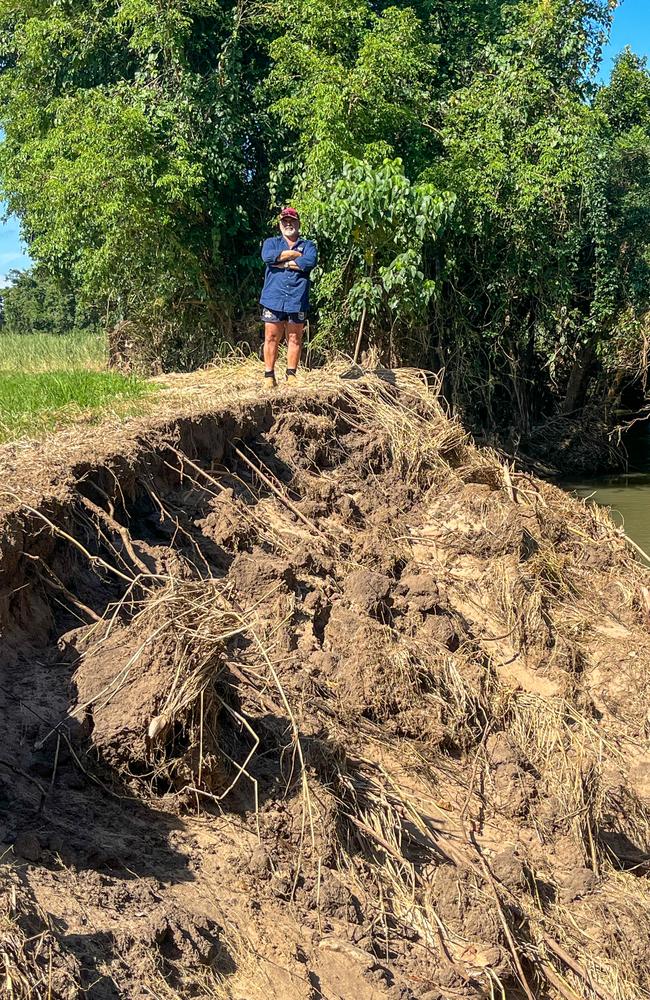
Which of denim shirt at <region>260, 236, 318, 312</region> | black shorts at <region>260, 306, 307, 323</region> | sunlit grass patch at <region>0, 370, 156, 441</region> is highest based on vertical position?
denim shirt at <region>260, 236, 318, 312</region>

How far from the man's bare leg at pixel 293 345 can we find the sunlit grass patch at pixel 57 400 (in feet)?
4.06

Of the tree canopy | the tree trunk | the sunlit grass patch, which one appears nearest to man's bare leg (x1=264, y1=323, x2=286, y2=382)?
the sunlit grass patch

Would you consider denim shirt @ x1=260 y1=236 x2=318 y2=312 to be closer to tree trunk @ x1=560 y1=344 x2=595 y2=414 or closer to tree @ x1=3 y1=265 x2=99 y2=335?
tree trunk @ x1=560 y1=344 x2=595 y2=414

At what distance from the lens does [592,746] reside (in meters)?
5.78

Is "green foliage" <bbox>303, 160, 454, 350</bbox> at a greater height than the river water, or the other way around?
"green foliage" <bbox>303, 160, 454, 350</bbox>

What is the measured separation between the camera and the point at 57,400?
6.83m

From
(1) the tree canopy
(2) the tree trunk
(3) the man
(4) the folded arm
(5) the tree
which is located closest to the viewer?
(4) the folded arm

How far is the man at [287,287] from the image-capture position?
29.2ft

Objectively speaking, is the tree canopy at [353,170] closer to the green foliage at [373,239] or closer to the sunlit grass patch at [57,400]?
the green foliage at [373,239]

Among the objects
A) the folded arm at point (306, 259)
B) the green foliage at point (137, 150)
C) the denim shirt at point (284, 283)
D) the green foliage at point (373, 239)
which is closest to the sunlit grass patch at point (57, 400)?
the denim shirt at point (284, 283)

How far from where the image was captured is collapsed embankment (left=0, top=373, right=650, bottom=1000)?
3.18 m

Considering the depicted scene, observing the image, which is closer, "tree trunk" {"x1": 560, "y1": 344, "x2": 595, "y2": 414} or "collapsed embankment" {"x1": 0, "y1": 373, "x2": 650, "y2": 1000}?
"collapsed embankment" {"x1": 0, "y1": 373, "x2": 650, "y2": 1000}

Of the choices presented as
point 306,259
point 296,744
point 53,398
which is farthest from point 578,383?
point 296,744

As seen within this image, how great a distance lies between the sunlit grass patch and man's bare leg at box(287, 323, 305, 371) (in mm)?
1239
